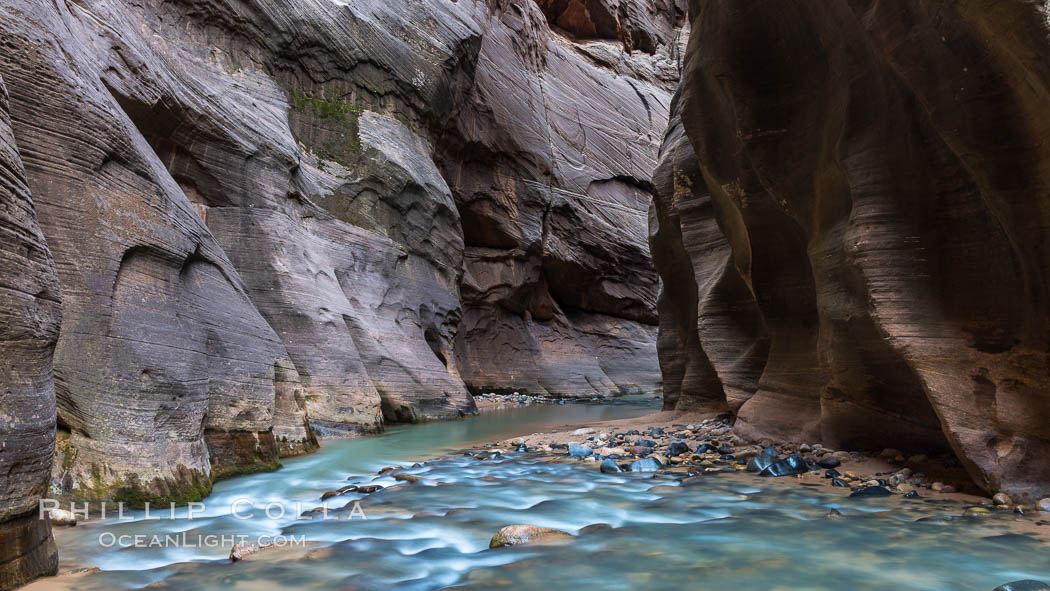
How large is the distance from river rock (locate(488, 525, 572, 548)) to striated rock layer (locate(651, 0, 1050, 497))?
3.03 m

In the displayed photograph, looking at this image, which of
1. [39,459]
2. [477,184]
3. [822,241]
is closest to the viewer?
[39,459]

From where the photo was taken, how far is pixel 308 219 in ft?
39.9

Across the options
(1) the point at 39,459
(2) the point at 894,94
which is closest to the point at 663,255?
(2) the point at 894,94

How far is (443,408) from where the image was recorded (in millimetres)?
12867

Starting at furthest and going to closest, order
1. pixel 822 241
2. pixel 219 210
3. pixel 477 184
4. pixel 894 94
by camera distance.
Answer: pixel 477 184 < pixel 219 210 < pixel 822 241 < pixel 894 94

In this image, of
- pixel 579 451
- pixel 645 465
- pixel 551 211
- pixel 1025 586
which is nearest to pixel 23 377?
pixel 1025 586

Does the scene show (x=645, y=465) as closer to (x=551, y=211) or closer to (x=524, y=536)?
(x=524, y=536)

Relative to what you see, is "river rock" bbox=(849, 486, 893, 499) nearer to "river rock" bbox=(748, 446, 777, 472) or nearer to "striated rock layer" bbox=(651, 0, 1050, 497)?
"striated rock layer" bbox=(651, 0, 1050, 497)

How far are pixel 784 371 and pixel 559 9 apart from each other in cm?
3298

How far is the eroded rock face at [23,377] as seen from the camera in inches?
102

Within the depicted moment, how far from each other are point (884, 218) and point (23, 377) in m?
5.81

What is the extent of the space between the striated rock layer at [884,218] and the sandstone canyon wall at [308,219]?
5707mm

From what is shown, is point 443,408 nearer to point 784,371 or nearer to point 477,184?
point 784,371

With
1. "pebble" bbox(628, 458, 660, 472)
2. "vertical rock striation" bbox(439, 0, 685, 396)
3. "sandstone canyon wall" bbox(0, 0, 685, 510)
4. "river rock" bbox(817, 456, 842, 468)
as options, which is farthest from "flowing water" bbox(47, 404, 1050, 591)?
"vertical rock striation" bbox(439, 0, 685, 396)
